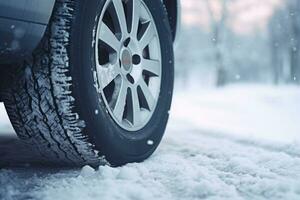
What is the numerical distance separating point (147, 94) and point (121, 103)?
0.92 ft

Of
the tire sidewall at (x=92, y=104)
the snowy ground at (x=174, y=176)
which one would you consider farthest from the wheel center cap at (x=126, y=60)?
the snowy ground at (x=174, y=176)

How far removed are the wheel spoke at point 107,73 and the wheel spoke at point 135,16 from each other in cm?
26

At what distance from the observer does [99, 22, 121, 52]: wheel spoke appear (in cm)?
191

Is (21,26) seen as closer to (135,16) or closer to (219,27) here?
(135,16)

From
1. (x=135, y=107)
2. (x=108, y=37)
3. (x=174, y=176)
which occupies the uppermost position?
(x=108, y=37)

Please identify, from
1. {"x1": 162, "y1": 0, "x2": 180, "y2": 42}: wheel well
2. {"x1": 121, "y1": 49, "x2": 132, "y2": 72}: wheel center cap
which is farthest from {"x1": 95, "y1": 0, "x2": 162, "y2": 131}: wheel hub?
{"x1": 162, "y1": 0, "x2": 180, "y2": 42}: wheel well

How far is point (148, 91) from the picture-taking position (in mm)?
2268

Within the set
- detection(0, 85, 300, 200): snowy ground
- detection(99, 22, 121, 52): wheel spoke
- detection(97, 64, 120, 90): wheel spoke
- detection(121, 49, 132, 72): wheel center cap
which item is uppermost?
detection(99, 22, 121, 52): wheel spoke

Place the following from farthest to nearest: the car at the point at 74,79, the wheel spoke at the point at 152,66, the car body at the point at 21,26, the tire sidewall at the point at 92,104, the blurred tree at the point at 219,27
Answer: the blurred tree at the point at 219,27 < the wheel spoke at the point at 152,66 < the tire sidewall at the point at 92,104 < the car at the point at 74,79 < the car body at the point at 21,26

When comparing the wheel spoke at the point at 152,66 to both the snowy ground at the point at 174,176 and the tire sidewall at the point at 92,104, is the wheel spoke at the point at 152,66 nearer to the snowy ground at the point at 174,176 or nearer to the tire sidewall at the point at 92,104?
the tire sidewall at the point at 92,104

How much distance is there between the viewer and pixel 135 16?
7.03 feet

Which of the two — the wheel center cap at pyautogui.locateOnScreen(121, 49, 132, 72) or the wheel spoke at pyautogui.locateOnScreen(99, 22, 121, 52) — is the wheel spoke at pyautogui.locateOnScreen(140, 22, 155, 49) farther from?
the wheel spoke at pyautogui.locateOnScreen(99, 22, 121, 52)

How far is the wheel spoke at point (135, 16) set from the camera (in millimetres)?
2129

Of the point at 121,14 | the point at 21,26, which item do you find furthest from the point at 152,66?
the point at 21,26
